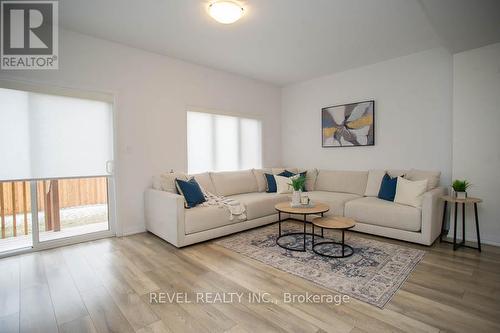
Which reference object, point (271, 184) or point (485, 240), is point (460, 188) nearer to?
point (485, 240)

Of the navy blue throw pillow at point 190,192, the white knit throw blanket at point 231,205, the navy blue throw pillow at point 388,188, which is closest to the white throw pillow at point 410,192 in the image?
the navy blue throw pillow at point 388,188

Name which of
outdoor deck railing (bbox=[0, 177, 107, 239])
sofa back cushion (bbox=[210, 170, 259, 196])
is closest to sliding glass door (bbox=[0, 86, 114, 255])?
outdoor deck railing (bbox=[0, 177, 107, 239])

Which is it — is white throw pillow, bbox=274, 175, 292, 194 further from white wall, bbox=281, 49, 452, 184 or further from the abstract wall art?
the abstract wall art

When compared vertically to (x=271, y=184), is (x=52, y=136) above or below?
above

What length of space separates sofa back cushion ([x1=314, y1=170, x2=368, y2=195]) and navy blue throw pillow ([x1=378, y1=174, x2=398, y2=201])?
0.45 meters

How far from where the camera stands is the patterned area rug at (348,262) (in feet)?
6.86

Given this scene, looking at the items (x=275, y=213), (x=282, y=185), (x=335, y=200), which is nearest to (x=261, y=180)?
(x=282, y=185)

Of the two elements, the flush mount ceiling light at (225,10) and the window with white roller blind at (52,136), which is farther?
the window with white roller blind at (52,136)

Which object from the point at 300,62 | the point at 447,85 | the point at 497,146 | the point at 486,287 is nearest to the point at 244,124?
the point at 300,62

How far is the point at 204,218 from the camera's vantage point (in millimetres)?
3197

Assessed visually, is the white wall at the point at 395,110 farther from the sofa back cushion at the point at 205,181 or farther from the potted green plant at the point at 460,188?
the sofa back cushion at the point at 205,181

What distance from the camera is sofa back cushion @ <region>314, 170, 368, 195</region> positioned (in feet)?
14.0

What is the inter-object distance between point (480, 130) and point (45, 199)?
18.0ft

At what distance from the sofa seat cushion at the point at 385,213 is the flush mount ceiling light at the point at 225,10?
9.41 feet
